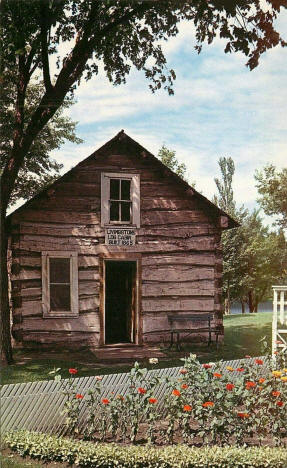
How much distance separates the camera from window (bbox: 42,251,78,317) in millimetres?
14391

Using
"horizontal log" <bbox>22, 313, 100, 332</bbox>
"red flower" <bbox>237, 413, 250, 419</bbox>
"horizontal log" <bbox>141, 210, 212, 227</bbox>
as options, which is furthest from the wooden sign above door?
"red flower" <bbox>237, 413, 250, 419</bbox>

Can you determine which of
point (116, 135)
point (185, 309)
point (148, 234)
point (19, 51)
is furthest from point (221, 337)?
point (19, 51)

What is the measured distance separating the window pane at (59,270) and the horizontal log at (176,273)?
219cm

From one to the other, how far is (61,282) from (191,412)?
7.66 metres

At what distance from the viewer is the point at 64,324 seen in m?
14.4

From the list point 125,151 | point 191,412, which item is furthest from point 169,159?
point 191,412

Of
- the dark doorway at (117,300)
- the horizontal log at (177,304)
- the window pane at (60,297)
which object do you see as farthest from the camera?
the dark doorway at (117,300)

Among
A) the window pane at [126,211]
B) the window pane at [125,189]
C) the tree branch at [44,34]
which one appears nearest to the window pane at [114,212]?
the window pane at [126,211]

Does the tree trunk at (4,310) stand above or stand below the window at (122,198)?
below

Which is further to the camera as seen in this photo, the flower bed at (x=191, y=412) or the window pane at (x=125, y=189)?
the window pane at (x=125, y=189)

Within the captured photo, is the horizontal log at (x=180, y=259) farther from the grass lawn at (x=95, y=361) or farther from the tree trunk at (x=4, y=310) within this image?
the tree trunk at (x=4, y=310)

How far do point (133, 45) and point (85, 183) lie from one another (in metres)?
3.89

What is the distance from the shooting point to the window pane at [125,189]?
15.2 meters

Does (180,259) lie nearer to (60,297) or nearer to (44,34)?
(60,297)
